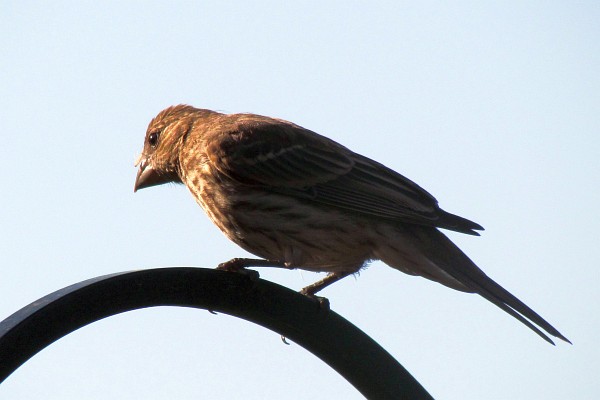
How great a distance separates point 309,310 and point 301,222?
2.01m

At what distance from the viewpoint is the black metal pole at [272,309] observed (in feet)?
13.4

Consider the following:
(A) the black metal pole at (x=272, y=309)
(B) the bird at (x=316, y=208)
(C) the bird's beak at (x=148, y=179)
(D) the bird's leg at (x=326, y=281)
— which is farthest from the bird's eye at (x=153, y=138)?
(A) the black metal pole at (x=272, y=309)

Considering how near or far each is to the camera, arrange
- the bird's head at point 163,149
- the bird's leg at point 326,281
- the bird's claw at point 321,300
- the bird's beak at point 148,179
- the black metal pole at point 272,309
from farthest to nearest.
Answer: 1. the bird's beak at point 148,179
2. the bird's head at point 163,149
3. the bird's leg at point 326,281
4. the bird's claw at point 321,300
5. the black metal pole at point 272,309

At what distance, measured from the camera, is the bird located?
679cm

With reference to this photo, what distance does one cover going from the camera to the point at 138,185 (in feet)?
26.5

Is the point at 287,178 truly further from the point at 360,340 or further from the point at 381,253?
the point at 360,340

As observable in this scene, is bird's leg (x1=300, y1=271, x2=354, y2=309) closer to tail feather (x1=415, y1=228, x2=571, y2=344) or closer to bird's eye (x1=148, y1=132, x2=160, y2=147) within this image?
tail feather (x1=415, y1=228, x2=571, y2=344)

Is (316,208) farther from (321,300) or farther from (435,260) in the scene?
(321,300)

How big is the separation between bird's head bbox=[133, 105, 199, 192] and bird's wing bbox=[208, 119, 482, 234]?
2.11 ft

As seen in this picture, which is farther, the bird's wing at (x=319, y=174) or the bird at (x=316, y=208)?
the bird's wing at (x=319, y=174)

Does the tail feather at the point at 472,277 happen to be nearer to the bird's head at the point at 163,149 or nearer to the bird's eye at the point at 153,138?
the bird's head at the point at 163,149

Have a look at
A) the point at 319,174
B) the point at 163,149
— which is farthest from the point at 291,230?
the point at 163,149

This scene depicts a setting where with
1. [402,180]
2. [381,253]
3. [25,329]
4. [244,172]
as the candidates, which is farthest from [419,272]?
[25,329]

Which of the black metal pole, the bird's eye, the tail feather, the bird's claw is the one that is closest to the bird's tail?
the tail feather
